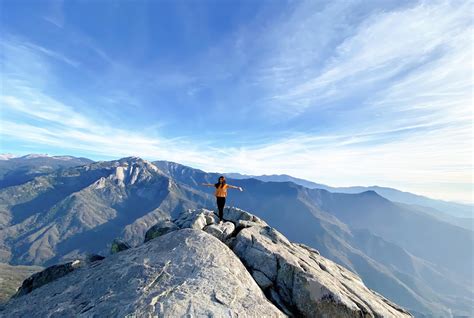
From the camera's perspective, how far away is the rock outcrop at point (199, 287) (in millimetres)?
17328

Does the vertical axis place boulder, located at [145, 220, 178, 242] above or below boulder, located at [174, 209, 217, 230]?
below

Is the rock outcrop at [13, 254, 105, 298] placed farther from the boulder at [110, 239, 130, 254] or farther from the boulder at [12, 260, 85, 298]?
the boulder at [110, 239, 130, 254]

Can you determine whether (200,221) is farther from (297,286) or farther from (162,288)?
(162,288)

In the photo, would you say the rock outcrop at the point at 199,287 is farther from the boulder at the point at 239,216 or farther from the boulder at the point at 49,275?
the boulder at the point at 239,216

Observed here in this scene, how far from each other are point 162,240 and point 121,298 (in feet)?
27.2

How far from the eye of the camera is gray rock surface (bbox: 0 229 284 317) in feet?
55.4

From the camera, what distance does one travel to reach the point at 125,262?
23016 millimetres

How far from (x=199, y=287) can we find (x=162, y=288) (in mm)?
2474

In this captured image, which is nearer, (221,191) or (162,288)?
(162,288)

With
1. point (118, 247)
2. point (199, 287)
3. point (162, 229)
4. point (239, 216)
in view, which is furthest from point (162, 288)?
point (118, 247)

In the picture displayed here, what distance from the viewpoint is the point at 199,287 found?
1872cm

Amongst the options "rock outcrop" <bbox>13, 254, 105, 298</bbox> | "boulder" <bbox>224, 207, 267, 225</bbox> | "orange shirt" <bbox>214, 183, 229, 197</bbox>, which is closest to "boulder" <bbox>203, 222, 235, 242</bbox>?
"orange shirt" <bbox>214, 183, 229, 197</bbox>

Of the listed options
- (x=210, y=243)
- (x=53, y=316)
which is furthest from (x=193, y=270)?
(x=53, y=316)

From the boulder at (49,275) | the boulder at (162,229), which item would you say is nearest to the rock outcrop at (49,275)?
the boulder at (49,275)
